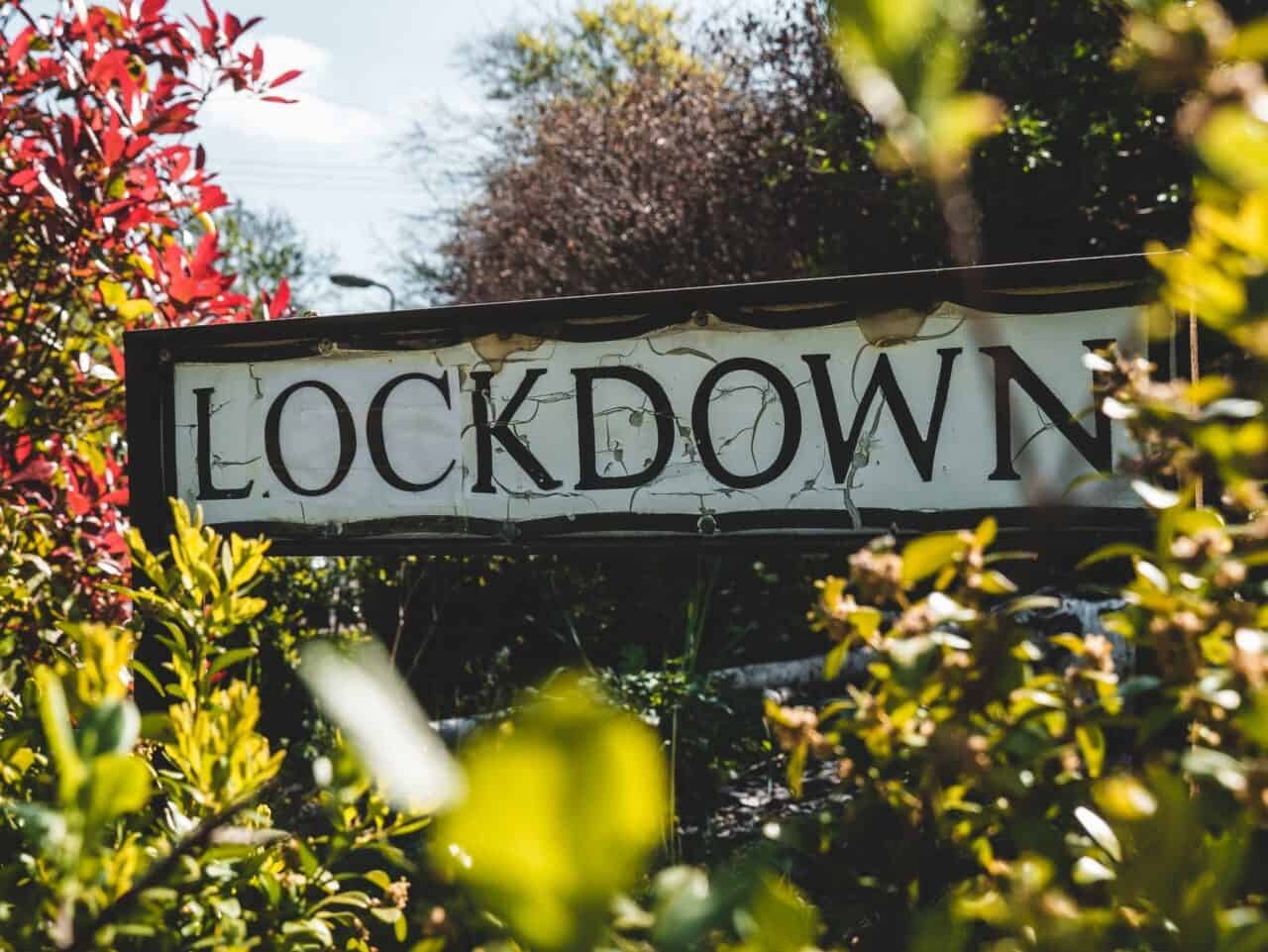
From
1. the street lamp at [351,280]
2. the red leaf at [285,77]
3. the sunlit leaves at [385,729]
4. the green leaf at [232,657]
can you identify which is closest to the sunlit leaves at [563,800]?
the sunlit leaves at [385,729]

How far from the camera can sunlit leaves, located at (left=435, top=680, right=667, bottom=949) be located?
0.31 m

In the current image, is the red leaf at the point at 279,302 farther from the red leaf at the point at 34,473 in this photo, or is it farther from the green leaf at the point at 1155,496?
the green leaf at the point at 1155,496

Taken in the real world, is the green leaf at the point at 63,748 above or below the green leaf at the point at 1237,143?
below

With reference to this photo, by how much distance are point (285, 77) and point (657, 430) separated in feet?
4.58

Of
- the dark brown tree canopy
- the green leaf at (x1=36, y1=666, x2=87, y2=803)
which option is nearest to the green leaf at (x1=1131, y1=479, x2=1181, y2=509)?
the green leaf at (x1=36, y1=666, x2=87, y2=803)

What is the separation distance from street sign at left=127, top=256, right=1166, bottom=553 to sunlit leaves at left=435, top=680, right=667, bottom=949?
1.13 metres

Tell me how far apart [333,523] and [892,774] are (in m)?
1.21

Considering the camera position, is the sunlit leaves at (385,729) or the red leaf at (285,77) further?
the red leaf at (285,77)

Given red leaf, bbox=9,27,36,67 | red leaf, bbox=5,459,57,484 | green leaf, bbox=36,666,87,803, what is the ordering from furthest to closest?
red leaf, bbox=9,27,36,67 < red leaf, bbox=5,459,57,484 < green leaf, bbox=36,666,87,803

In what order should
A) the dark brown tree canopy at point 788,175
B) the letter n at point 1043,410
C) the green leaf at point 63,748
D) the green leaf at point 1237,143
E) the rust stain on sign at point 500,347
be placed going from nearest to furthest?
1. the green leaf at point 1237,143
2. the green leaf at point 63,748
3. the letter n at point 1043,410
4. the rust stain on sign at point 500,347
5. the dark brown tree canopy at point 788,175

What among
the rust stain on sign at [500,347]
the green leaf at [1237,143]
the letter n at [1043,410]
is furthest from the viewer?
the rust stain on sign at [500,347]

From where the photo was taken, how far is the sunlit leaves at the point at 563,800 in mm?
310

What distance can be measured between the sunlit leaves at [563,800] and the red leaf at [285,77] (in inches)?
96.8

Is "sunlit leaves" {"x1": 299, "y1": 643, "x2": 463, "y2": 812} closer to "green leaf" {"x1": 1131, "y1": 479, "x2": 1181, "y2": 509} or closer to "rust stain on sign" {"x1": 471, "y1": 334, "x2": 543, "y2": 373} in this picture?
"green leaf" {"x1": 1131, "y1": 479, "x2": 1181, "y2": 509}
